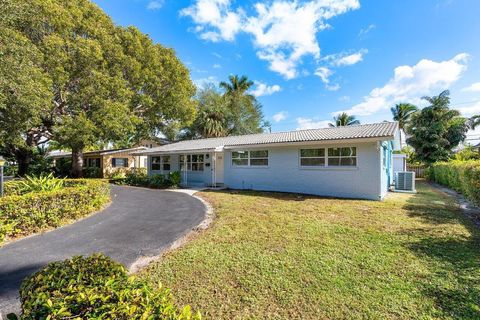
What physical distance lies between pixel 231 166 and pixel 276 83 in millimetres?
14656

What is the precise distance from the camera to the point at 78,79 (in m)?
17.3

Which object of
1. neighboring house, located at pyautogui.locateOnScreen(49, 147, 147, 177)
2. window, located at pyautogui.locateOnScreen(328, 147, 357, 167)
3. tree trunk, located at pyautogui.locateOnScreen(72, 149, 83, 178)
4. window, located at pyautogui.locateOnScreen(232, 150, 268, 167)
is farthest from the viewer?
neighboring house, located at pyautogui.locateOnScreen(49, 147, 147, 177)

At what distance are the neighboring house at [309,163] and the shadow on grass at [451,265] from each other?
403cm

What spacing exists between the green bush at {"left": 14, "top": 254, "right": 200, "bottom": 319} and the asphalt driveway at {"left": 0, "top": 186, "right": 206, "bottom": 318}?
188 cm

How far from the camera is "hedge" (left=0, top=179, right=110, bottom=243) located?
5684 mm

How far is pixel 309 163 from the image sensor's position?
12.5 m

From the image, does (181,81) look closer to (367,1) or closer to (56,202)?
(367,1)

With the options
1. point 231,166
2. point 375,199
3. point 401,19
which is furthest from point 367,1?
point 231,166

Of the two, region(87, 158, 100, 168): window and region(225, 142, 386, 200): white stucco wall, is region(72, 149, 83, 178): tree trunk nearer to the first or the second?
region(87, 158, 100, 168): window

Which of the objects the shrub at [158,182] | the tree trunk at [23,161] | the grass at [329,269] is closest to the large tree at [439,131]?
the grass at [329,269]

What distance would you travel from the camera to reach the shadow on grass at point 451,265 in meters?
Result: 3.06

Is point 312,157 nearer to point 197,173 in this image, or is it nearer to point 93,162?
point 197,173

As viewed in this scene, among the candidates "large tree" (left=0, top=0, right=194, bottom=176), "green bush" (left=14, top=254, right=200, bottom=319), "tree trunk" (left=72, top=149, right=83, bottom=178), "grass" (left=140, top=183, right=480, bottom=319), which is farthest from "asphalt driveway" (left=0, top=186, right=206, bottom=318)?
"tree trunk" (left=72, top=149, right=83, bottom=178)

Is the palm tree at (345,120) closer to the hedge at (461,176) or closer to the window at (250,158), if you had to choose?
the hedge at (461,176)
